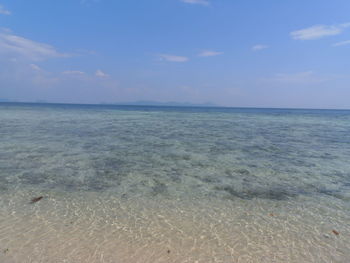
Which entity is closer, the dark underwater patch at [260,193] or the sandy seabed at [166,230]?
the sandy seabed at [166,230]

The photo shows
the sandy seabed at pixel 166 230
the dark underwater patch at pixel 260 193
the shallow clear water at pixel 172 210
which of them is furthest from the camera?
the dark underwater patch at pixel 260 193

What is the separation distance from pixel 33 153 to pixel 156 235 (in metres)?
9.36

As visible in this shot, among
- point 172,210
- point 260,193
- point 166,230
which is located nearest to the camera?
point 166,230

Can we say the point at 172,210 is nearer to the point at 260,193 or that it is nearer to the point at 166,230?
the point at 166,230

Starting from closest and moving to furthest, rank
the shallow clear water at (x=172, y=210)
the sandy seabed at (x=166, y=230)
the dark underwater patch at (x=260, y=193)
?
the sandy seabed at (x=166, y=230) → the shallow clear water at (x=172, y=210) → the dark underwater patch at (x=260, y=193)

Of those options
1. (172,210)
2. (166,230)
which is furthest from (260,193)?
(166,230)

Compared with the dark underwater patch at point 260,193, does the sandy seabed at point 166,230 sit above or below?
below

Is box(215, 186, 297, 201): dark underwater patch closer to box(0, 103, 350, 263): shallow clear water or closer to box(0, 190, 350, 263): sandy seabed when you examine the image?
box(0, 103, 350, 263): shallow clear water

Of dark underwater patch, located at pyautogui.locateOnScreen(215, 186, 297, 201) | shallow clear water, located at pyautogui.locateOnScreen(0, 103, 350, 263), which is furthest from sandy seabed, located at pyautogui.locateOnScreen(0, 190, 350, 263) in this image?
dark underwater patch, located at pyautogui.locateOnScreen(215, 186, 297, 201)

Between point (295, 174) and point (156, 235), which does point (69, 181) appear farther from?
point (295, 174)

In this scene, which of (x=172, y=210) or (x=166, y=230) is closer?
(x=166, y=230)

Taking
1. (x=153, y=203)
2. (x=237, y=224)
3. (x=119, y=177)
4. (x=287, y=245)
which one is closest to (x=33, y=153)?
(x=119, y=177)

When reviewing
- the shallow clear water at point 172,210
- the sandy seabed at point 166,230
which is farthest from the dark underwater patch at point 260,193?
the sandy seabed at point 166,230

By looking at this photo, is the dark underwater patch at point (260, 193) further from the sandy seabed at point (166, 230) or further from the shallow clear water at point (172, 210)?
the sandy seabed at point (166, 230)
